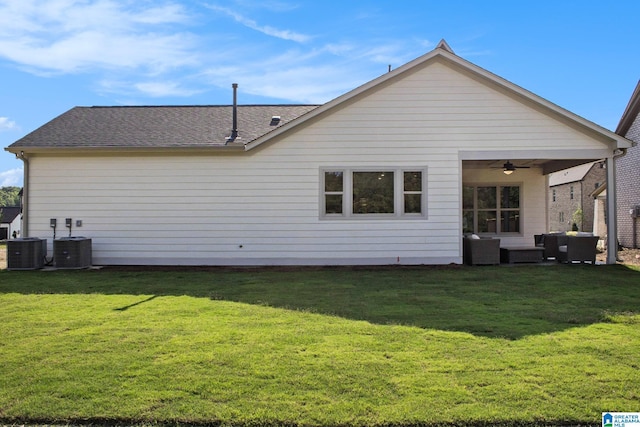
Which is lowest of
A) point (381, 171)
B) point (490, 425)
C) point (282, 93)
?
point (490, 425)

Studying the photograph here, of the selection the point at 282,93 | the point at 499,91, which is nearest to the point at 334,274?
the point at 499,91

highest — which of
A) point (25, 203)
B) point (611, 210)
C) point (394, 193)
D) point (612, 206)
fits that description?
point (394, 193)

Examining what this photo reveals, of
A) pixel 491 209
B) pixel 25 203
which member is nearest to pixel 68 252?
pixel 25 203

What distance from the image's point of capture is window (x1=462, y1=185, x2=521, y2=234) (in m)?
15.1

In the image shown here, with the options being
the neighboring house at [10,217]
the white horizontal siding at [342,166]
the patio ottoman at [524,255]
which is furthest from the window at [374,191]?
the neighboring house at [10,217]

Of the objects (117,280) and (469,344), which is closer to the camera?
(469,344)

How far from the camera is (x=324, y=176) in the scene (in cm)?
1198

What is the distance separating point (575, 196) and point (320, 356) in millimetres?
41362

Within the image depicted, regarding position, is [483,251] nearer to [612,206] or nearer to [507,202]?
[612,206]

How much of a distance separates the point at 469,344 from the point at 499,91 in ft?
30.0

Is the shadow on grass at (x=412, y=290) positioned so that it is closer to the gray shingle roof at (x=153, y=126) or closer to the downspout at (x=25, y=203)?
the downspout at (x=25, y=203)

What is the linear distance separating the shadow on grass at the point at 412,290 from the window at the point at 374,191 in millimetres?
1645

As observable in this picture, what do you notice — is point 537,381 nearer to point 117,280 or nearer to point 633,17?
point 117,280

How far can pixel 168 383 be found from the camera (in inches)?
145
